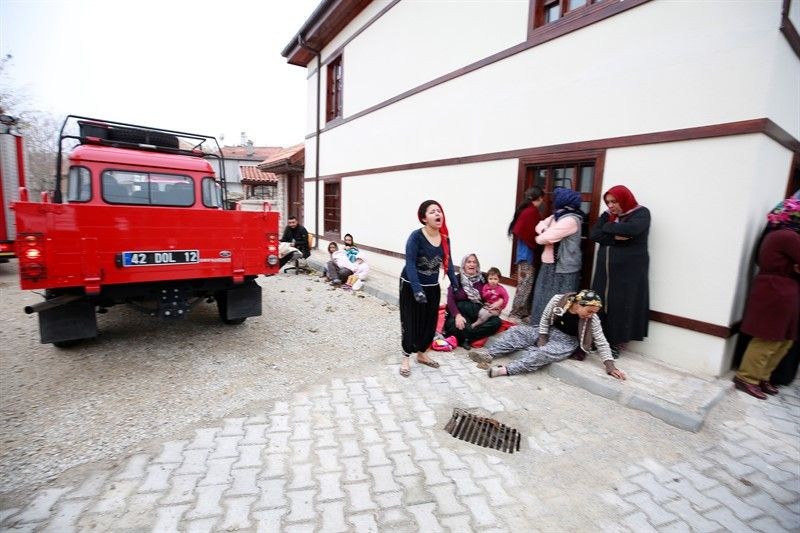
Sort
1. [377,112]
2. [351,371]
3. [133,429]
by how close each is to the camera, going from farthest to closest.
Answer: [377,112] → [351,371] → [133,429]

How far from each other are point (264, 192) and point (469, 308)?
17862mm

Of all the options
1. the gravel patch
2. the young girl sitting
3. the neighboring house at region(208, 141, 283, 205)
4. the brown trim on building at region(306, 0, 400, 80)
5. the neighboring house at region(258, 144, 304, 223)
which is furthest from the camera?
the neighboring house at region(208, 141, 283, 205)

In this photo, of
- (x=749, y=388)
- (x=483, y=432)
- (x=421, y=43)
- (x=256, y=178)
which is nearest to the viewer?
(x=483, y=432)

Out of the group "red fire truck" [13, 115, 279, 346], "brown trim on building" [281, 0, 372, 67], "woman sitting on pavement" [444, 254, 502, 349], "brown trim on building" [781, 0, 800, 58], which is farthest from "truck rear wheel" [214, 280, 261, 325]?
"brown trim on building" [281, 0, 372, 67]

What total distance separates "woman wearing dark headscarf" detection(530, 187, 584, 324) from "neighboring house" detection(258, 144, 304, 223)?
10.7 m

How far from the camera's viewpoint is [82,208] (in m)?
3.46

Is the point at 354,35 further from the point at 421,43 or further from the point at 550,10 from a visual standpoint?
the point at 550,10

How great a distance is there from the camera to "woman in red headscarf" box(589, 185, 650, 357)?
3797 millimetres

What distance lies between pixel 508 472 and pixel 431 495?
0.59 m

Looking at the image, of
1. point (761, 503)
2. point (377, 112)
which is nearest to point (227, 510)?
point (761, 503)

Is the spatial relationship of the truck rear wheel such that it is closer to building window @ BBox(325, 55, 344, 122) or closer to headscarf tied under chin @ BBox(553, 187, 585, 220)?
headscarf tied under chin @ BBox(553, 187, 585, 220)

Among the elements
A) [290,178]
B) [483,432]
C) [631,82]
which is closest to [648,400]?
[483,432]

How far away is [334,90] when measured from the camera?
446 inches

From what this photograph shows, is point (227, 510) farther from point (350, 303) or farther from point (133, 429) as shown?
point (350, 303)
